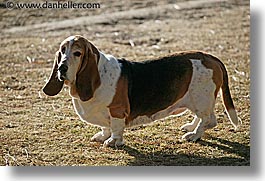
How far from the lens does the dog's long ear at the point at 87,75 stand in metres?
2.18

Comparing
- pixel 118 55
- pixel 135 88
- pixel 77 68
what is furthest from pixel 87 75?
pixel 118 55

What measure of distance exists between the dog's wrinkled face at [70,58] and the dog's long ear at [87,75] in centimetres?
2

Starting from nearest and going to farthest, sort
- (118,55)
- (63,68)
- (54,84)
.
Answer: (63,68) < (54,84) < (118,55)

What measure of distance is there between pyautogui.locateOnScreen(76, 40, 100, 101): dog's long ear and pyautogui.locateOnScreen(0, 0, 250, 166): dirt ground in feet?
0.71

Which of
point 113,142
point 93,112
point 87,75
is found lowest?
point 113,142

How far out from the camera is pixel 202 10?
3.37m

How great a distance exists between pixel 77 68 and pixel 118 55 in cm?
125

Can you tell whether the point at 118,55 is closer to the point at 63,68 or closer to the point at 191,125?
the point at 191,125

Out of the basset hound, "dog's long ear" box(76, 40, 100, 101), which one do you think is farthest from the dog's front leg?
"dog's long ear" box(76, 40, 100, 101)

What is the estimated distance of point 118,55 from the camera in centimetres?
341

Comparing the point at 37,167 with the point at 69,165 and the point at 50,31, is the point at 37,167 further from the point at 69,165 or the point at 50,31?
the point at 50,31

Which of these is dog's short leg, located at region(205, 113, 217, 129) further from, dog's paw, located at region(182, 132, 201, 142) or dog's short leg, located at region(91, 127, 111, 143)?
dog's short leg, located at region(91, 127, 111, 143)

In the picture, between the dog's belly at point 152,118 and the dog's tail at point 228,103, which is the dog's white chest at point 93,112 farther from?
the dog's tail at point 228,103

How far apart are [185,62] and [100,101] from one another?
1.11 ft
